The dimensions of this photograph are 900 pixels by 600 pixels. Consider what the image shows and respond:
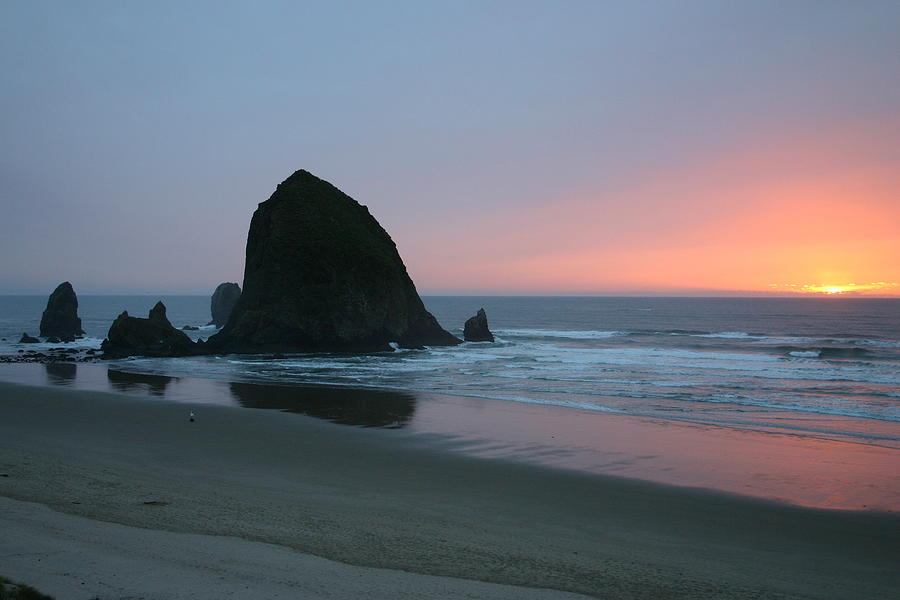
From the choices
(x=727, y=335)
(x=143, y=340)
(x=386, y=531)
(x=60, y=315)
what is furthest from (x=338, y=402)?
(x=60, y=315)

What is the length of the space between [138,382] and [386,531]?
2318 cm

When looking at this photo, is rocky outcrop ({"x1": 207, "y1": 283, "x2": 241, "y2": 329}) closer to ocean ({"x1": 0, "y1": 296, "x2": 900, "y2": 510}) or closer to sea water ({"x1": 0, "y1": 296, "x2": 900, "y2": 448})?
sea water ({"x1": 0, "y1": 296, "x2": 900, "y2": 448})

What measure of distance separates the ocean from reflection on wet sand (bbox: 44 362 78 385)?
0.11 m

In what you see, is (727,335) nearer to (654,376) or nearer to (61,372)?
(654,376)

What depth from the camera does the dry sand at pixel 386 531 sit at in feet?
19.9

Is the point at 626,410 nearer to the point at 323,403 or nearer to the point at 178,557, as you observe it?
the point at 323,403

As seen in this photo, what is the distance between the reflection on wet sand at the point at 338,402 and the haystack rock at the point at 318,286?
59.0ft

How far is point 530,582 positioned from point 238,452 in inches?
359

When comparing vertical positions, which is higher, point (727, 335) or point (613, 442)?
point (727, 335)

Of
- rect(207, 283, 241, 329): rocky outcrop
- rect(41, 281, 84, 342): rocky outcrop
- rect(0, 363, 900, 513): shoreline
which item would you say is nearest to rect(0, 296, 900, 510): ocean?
rect(0, 363, 900, 513): shoreline

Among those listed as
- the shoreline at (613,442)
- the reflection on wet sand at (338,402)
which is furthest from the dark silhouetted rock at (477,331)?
the shoreline at (613,442)

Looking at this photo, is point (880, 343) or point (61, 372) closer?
point (61, 372)

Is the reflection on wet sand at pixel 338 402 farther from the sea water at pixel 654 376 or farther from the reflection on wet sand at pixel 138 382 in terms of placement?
the reflection on wet sand at pixel 138 382

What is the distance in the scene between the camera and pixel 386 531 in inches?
312
